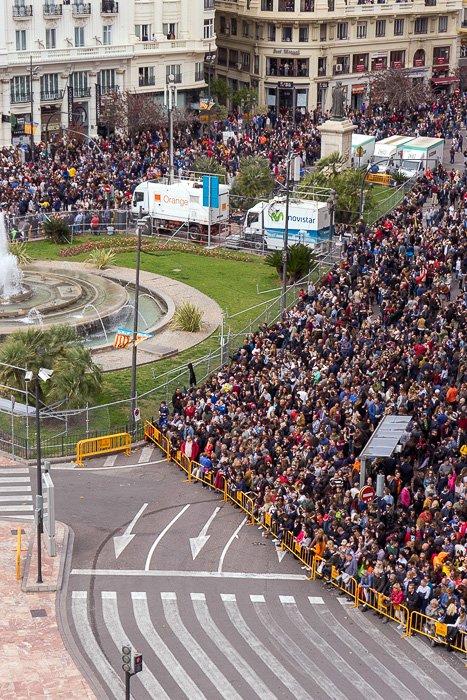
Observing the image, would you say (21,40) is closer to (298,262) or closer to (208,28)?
(208,28)

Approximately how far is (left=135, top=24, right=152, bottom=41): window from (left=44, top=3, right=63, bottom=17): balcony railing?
671 cm

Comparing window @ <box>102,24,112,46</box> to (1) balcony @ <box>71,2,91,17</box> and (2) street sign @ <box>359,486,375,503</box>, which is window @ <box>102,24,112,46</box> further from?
(2) street sign @ <box>359,486,375,503</box>

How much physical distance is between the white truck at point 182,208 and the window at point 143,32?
28.8 metres

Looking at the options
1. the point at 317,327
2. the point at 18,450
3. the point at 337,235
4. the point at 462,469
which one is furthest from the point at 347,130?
the point at 462,469

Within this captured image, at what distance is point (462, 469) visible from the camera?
40469mm

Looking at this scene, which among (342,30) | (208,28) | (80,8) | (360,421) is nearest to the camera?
(360,421)

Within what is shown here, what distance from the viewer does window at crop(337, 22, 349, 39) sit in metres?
Result: 116

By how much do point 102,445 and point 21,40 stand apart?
5574cm

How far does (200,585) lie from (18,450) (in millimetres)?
11300

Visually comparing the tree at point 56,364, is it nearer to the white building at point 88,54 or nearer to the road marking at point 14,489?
the road marking at point 14,489

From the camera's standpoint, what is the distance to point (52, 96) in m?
101

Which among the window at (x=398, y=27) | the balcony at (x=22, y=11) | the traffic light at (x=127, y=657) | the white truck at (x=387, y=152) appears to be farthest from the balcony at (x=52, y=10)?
the traffic light at (x=127, y=657)

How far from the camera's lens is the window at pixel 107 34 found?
338 feet

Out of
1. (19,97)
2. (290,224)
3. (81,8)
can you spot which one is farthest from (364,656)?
(81,8)
